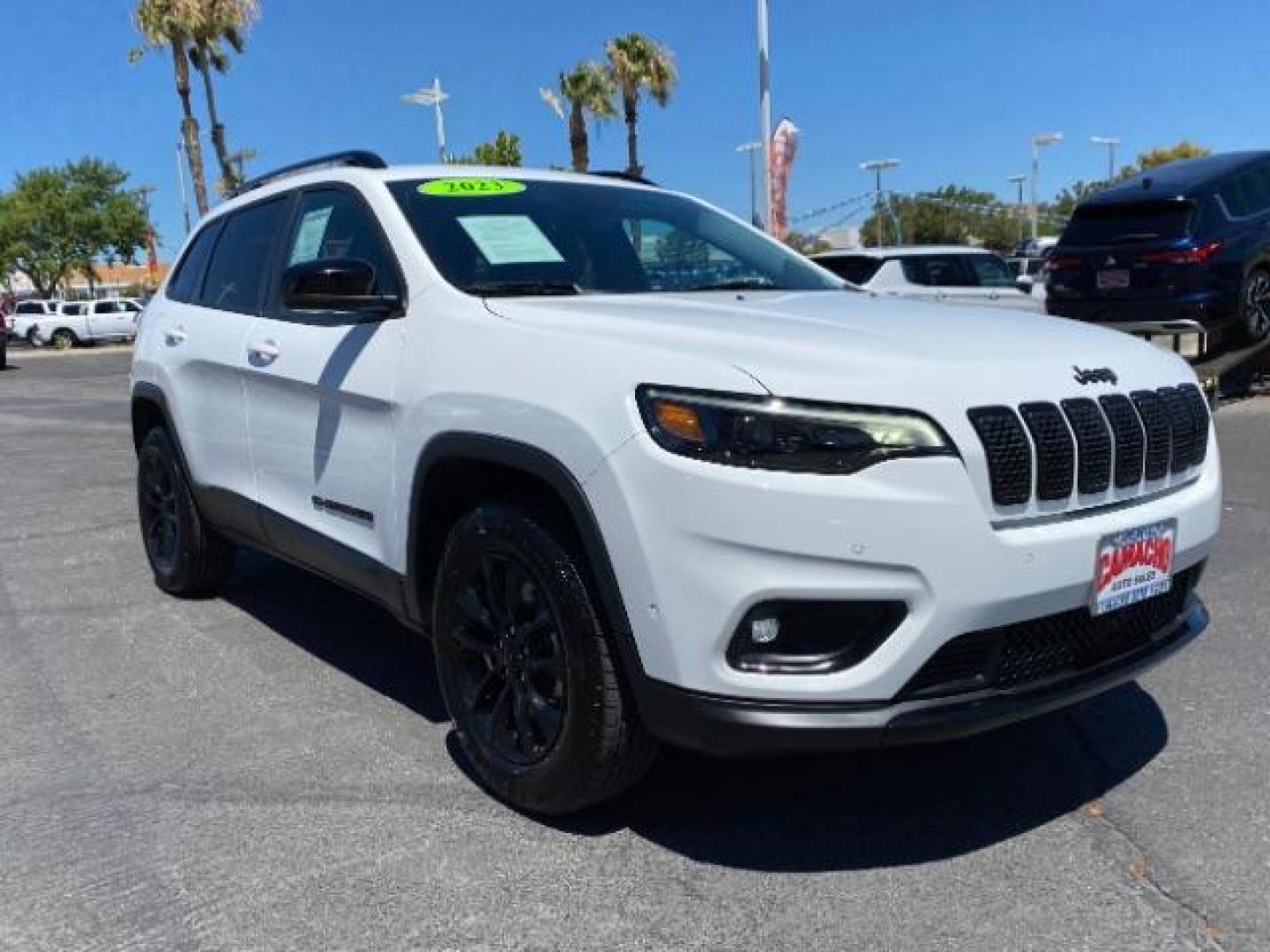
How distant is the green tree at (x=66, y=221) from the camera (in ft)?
190

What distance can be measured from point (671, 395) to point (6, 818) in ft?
7.41

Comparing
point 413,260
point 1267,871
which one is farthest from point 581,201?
point 1267,871

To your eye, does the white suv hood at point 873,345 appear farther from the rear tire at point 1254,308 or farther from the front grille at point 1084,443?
the rear tire at point 1254,308

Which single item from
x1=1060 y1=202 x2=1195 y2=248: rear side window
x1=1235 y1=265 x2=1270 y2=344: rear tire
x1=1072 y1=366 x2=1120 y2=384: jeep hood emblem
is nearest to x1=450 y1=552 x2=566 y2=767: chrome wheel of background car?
x1=1072 y1=366 x2=1120 y2=384: jeep hood emblem

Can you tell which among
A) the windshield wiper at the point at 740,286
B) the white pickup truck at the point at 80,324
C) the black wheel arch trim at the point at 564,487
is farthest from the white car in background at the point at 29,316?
the black wheel arch trim at the point at 564,487

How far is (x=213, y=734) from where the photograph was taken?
379 cm

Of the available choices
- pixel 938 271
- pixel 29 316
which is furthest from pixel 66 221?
pixel 938 271

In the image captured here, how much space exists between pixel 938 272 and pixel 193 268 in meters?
9.65

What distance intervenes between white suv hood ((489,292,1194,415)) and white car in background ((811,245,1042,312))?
31.1ft

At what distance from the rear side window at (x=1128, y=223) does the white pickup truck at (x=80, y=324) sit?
122 ft

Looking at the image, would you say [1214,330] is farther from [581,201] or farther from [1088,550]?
[1088,550]

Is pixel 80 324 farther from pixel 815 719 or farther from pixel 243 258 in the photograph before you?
pixel 815 719

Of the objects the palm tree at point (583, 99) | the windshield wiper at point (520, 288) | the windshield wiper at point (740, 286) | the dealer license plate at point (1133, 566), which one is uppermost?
the palm tree at point (583, 99)

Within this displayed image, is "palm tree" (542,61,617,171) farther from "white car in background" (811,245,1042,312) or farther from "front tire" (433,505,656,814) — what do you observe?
"front tire" (433,505,656,814)
